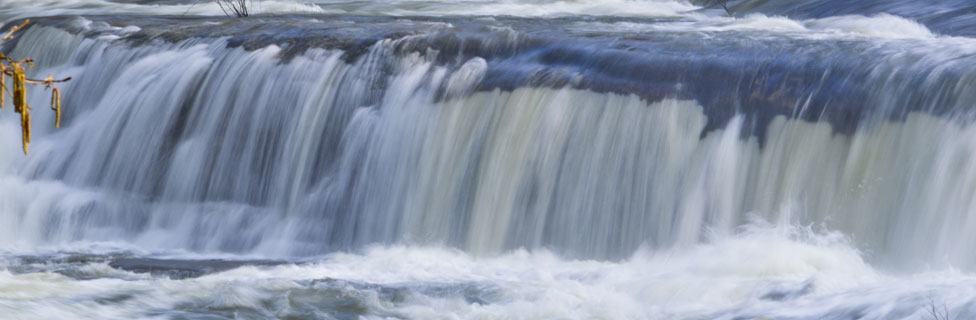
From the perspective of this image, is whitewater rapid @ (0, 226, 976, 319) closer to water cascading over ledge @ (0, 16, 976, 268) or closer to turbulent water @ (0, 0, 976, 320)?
turbulent water @ (0, 0, 976, 320)

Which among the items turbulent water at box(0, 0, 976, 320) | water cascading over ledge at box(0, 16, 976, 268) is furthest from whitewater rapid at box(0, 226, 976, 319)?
water cascading over ledge at box(0, 16, 976, 268)

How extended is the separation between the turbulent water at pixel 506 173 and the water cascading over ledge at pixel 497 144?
2 cm

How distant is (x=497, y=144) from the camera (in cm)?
749

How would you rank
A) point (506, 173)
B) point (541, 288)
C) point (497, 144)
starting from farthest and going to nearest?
point (497, 144) < point (506, 173) < point (541, 288)

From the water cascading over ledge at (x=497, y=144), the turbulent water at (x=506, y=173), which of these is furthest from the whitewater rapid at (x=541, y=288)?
the water cascading over ledge at (x=497, y=144)

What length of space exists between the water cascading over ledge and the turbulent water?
0.02 metres

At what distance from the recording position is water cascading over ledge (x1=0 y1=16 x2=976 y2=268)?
20.8 feet

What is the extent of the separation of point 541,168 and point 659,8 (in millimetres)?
5778

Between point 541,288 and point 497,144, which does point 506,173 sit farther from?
point 541,288

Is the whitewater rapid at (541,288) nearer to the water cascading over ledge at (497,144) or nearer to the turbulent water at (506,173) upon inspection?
the turbulent water at (506,173)

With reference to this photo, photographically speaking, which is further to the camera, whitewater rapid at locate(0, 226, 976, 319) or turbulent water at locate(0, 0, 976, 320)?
turbulent water at locate(0, 0, 976, 320)

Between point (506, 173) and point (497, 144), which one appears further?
point (497, 144)

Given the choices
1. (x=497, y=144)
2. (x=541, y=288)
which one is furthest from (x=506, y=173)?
(x=541, y=288)

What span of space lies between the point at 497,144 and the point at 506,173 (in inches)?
8.3
